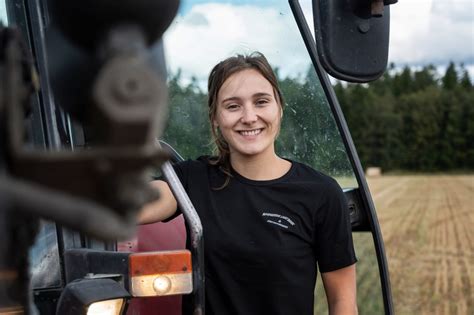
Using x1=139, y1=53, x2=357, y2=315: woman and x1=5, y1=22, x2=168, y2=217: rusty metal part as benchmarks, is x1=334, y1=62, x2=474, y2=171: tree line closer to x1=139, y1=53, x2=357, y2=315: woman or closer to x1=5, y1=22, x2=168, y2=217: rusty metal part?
x1=139, y1=53, x2=357, y2=315: woman

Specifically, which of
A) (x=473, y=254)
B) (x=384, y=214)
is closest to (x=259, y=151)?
(x=473, y=254)

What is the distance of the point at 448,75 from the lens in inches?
2083

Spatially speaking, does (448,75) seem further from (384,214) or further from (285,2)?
(285,2)

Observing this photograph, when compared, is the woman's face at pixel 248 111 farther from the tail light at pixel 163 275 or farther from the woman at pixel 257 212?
the tail light at pixel 163 275

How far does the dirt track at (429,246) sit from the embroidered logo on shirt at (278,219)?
9920 mm

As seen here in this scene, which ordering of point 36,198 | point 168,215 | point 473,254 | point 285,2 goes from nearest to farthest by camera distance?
1. point 36,198
2. point 168,215
3. point 285,2
4. point 473,254

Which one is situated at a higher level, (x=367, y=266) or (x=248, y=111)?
(x=248, y=111)

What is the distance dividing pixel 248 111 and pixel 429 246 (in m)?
17.0

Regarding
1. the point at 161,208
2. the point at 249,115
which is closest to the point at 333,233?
Result: the point at 249,115

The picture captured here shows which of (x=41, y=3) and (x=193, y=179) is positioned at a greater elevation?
(x=41, y=3)

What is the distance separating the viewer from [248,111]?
243cm

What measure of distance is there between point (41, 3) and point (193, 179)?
0.71m

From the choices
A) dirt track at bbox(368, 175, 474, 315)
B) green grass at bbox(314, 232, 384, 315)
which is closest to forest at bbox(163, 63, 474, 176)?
dirt track at bbox(368, 175, 474, 315)

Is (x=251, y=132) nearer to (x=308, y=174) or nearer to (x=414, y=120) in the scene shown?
(x=308, y=174)
